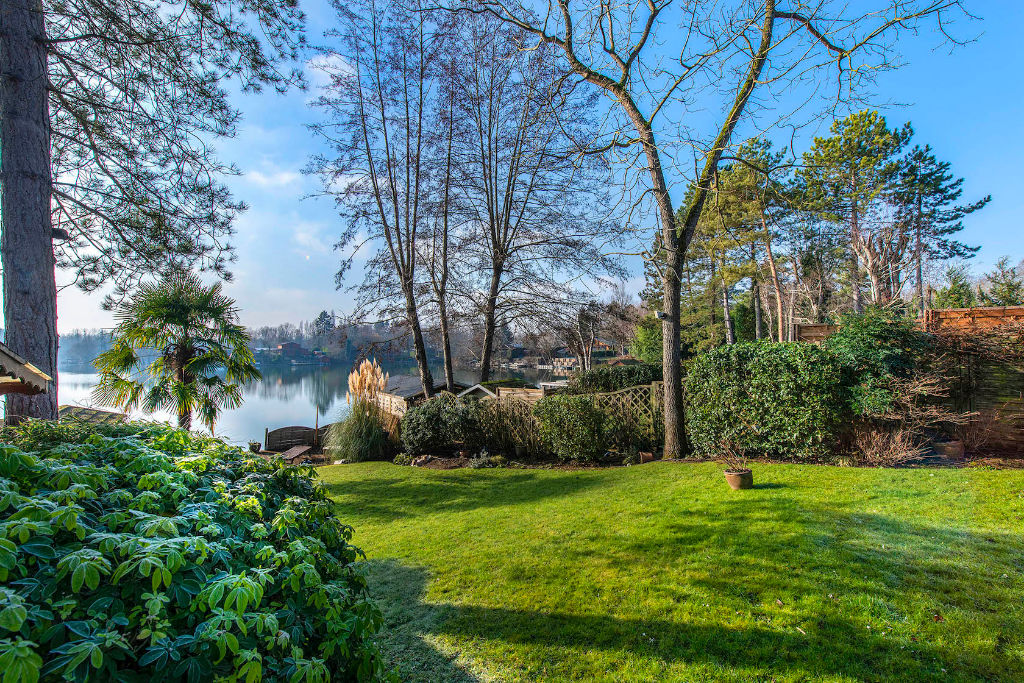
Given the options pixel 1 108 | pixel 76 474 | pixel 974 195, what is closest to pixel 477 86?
pixel 1 108

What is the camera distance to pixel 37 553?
119 centimetres

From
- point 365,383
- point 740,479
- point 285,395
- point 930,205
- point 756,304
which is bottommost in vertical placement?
point 740,479

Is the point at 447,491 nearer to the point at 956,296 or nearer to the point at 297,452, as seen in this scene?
the point at 297,452

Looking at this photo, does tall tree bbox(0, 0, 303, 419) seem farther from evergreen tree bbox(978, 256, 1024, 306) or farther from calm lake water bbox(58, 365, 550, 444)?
evergreen tree bbox(978, 256, 1024, 306)

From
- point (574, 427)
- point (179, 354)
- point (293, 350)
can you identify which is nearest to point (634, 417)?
point (574, 427)

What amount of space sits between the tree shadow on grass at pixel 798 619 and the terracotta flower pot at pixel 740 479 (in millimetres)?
1236

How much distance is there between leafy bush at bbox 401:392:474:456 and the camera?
10.3 metres

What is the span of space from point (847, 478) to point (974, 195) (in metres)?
21.9

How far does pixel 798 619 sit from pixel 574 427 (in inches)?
233

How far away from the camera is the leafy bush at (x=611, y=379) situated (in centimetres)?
1313

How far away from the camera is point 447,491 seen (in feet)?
24.0

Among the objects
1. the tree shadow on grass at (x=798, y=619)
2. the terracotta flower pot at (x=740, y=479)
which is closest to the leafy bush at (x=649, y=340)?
the terracotta flower pot at (x=740, y=479)

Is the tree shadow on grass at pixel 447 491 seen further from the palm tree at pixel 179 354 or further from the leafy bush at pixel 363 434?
the palm tree at pixel 179 354

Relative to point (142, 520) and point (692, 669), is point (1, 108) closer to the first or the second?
point (142, 520)
